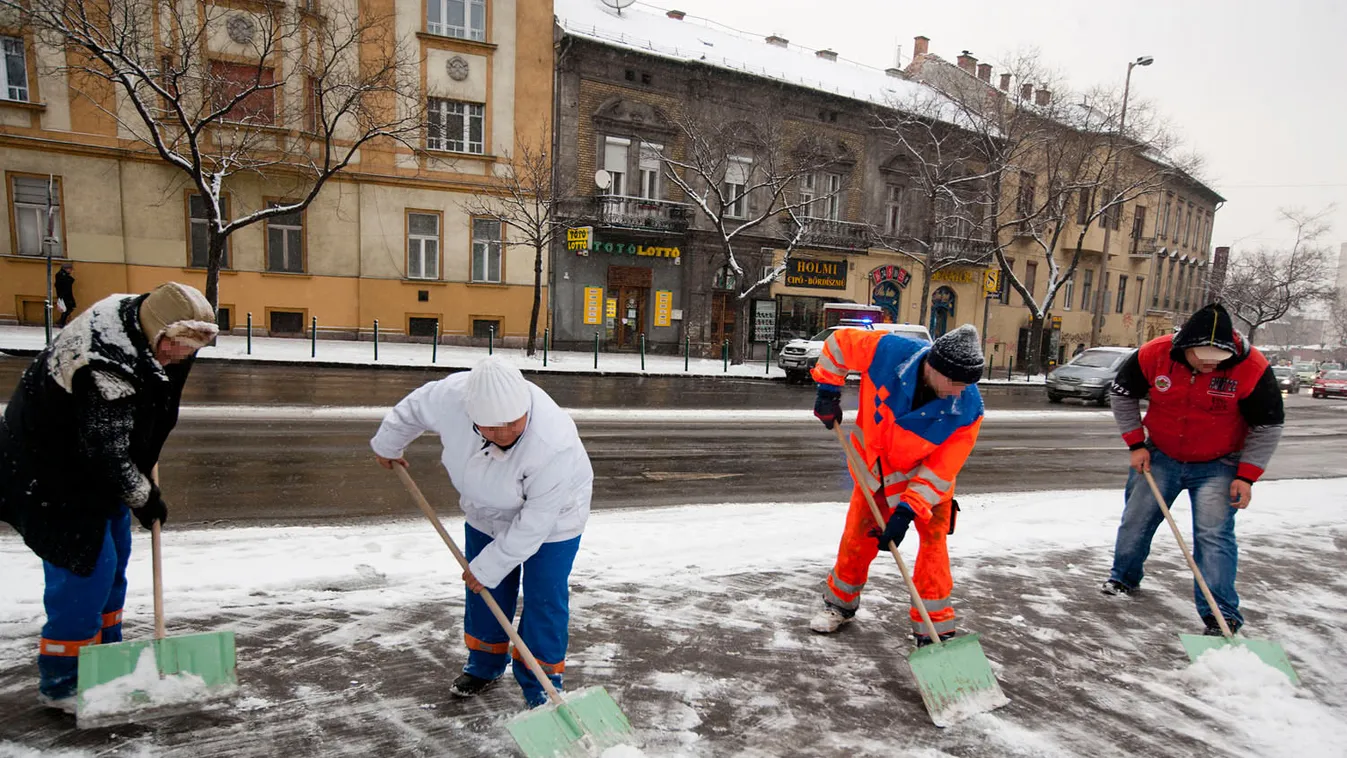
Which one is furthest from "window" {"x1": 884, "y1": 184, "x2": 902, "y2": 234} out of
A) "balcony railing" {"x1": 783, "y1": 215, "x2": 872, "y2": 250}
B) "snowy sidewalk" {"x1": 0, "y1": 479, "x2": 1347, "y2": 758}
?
"snowy sidewalk" {"x1": 0, "y1": 479, "x2": 1347, "y2": 758}

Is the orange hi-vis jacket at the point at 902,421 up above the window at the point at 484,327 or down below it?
above

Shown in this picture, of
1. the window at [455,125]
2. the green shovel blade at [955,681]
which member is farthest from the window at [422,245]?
the green shovel blade at [955,681]

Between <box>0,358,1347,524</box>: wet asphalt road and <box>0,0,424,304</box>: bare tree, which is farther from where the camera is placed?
<box>0,0,424,304</box>: bare tree

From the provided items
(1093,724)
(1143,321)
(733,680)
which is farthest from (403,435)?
(1143,321)

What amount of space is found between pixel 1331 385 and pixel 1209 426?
119 ft

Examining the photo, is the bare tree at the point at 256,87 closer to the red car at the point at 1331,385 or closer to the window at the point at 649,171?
the window at the point at 649,171

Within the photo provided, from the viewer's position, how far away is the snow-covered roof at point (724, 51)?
24.2 metres

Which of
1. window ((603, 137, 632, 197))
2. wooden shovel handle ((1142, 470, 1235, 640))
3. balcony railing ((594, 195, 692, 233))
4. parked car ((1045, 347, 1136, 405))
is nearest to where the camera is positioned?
wooden shovel handle ((1142, 470, 1235, 640))

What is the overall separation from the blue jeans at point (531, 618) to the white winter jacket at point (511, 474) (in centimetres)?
9

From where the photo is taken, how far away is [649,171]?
977 inches

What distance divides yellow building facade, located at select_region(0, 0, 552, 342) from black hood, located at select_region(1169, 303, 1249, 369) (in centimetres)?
1893

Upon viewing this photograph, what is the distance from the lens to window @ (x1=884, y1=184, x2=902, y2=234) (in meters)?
29.8

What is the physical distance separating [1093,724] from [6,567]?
5.56 m

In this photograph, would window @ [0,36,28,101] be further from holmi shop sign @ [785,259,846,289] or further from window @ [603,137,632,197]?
holmi shop sign @ [785,259,846,289]
